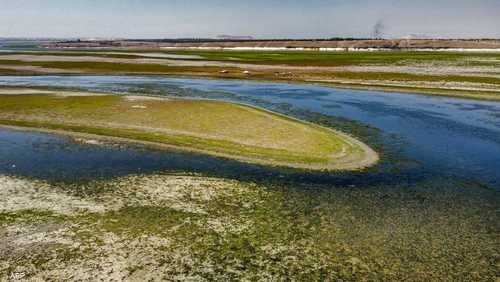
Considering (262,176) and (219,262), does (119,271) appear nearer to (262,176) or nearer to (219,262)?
(219,262)

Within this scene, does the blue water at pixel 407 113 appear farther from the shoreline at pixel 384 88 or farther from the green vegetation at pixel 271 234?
the green vegetation at pixel 271 234

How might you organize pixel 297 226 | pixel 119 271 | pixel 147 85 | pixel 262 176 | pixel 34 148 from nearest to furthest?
pixel 119 271 < pixel 297 226 < pixel 262 176 < pixel 34 148 < pixel 147 85

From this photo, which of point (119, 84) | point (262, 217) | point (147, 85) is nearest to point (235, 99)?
point (147, 85)

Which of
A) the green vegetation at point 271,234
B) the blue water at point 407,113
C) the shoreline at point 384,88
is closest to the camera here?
the green vegetation at point 271,234

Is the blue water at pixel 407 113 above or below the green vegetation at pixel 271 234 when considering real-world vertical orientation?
above

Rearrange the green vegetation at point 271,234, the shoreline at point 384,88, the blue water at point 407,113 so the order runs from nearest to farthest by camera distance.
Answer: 1. the green vegetation at point 271,234
2. the blue water at point 407,113
3. the shoreline at point 384,88

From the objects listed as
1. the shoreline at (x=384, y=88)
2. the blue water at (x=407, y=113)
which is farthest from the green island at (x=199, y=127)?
the shoreline at (x=384, y=88)
